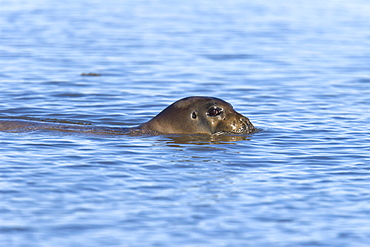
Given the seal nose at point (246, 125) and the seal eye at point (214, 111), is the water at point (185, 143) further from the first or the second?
the seal eye at point (214, 111)

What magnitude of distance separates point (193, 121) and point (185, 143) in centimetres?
56

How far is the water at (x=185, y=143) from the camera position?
7.27 meters

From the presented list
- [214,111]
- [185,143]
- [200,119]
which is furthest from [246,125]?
[185,143]

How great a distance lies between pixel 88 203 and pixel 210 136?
377cm

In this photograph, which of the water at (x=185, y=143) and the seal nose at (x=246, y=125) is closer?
the water at (x=185, y=143)

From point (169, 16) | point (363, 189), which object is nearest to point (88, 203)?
point (363, 189)

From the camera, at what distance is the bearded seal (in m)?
11.2

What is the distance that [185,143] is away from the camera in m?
10.9

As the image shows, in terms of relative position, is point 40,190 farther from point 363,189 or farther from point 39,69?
point 39,69

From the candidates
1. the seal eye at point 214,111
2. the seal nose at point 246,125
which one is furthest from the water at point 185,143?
the seal eye at point 214,111

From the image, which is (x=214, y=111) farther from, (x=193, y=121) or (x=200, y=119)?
(x=193, y=121)

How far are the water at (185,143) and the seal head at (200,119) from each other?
0.75 feet

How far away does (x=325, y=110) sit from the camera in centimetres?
1405

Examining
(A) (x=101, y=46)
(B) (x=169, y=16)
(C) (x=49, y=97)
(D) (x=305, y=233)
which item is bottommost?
(D) (x=305, y=233)
